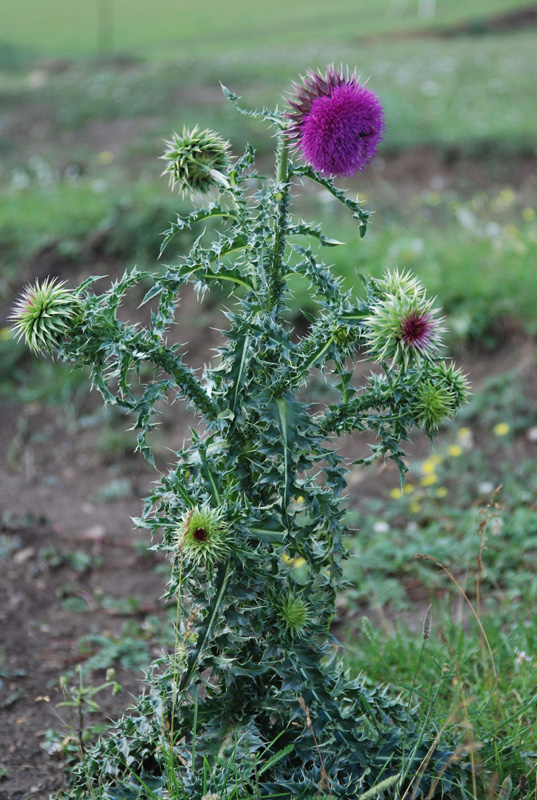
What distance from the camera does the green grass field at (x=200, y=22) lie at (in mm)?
21453

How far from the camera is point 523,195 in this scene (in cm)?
816

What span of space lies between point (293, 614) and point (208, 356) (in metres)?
3.90

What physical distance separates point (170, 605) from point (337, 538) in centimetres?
192

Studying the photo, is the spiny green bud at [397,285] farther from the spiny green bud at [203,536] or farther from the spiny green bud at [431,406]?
the spiny green bud at [203,536]

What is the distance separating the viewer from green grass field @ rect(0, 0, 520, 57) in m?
21.5

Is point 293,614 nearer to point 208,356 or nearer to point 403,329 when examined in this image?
point 403,329

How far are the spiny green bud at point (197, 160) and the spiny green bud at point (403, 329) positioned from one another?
1.87 feet

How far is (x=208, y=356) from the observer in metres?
5.86

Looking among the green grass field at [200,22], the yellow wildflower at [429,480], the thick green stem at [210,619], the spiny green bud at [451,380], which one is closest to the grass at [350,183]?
the yellow wildflower at [429,480]

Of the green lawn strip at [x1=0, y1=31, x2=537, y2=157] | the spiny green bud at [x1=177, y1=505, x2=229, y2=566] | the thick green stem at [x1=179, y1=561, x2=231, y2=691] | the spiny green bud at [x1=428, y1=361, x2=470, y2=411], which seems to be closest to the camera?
the spiny green bud at [x1=177, y1=505, x2=229, y2=566]

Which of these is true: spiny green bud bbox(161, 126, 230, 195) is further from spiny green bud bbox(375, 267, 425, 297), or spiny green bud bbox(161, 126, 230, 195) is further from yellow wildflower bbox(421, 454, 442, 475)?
yellow wildflower bbox(421, 454, 442, 475)

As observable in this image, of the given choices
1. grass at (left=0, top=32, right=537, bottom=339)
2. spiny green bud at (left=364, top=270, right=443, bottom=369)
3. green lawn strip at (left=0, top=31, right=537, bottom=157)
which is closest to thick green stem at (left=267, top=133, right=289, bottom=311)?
spiny green bud at (left=364, top=270, right=443, bottom=369)

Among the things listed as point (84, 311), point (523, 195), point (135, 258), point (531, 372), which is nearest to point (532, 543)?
point (531, 372)

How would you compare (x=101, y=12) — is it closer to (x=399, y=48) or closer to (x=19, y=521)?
(x=399, y=48)
